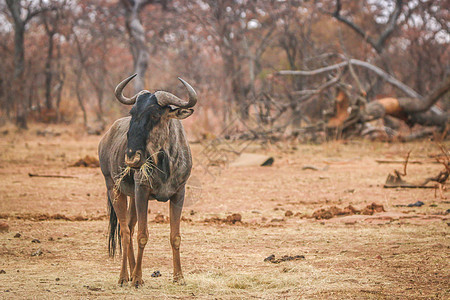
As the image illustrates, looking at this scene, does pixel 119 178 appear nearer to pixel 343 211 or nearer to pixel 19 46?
pixel 343 211

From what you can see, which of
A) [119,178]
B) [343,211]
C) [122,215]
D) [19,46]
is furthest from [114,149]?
[19,46]

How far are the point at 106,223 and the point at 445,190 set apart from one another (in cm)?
579

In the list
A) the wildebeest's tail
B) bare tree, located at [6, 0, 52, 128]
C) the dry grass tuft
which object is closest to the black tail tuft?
the wildebeest's tail

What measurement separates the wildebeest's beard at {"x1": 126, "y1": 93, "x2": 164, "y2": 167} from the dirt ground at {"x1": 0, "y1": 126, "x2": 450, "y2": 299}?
1202 millimetres

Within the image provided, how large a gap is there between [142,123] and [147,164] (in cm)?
35

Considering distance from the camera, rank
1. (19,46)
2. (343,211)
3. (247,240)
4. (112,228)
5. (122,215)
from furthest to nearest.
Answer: (19,46)
(343,211)
(247,240)
(112,228)
(122,215)

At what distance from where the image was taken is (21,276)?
201 inches

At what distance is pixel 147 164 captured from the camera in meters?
4.80

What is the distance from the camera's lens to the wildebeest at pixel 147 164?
4.76 metres

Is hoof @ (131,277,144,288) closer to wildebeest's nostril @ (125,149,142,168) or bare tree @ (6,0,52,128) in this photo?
wildebeest's nostril @ (125,149,142,168)

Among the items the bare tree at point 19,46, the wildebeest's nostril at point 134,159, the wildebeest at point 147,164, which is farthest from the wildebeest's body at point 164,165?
the bare tree at point 19,46

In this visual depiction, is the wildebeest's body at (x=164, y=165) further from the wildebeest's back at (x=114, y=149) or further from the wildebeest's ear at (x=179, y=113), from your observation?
the wildebeest's ear at (x=179, y=113)

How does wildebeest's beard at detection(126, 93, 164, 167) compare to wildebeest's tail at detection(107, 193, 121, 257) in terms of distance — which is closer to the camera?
wildebeest's beard at detection(126, 93, 164, 167)

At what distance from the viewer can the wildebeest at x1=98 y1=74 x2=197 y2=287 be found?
4762 millimetres
